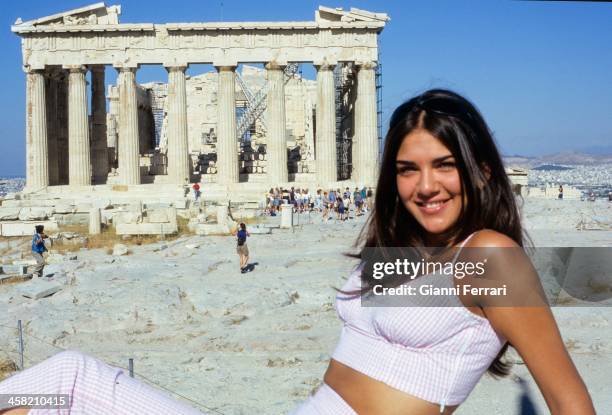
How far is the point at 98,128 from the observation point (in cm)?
4041

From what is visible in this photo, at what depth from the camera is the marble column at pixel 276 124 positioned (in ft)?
123

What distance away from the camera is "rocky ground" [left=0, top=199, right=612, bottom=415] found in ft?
24.9

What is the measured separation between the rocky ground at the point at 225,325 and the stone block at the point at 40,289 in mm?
158

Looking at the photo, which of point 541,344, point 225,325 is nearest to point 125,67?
point 225,325

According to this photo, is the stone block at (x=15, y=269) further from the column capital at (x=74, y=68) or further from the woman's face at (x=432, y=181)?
the column capital at (x=74, y=68)

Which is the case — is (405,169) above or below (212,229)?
above

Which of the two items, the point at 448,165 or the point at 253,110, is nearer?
the point at 448,165

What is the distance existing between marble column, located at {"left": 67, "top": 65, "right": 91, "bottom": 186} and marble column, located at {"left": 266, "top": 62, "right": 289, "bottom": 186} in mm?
9368

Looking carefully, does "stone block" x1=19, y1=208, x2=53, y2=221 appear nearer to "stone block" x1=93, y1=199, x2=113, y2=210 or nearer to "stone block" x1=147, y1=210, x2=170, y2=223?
"stone block" x1=93, y1=199, x2=113, y2=210

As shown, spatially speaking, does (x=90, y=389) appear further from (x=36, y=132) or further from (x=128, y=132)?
(x=36, y=132)

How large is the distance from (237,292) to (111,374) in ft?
33.4

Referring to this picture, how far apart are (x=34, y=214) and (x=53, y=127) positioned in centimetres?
1481

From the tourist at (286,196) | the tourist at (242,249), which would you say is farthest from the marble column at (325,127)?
the tourist at (242,249)

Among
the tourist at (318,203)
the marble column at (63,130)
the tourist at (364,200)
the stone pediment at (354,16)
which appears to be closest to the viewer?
the tourist at (364,200)
